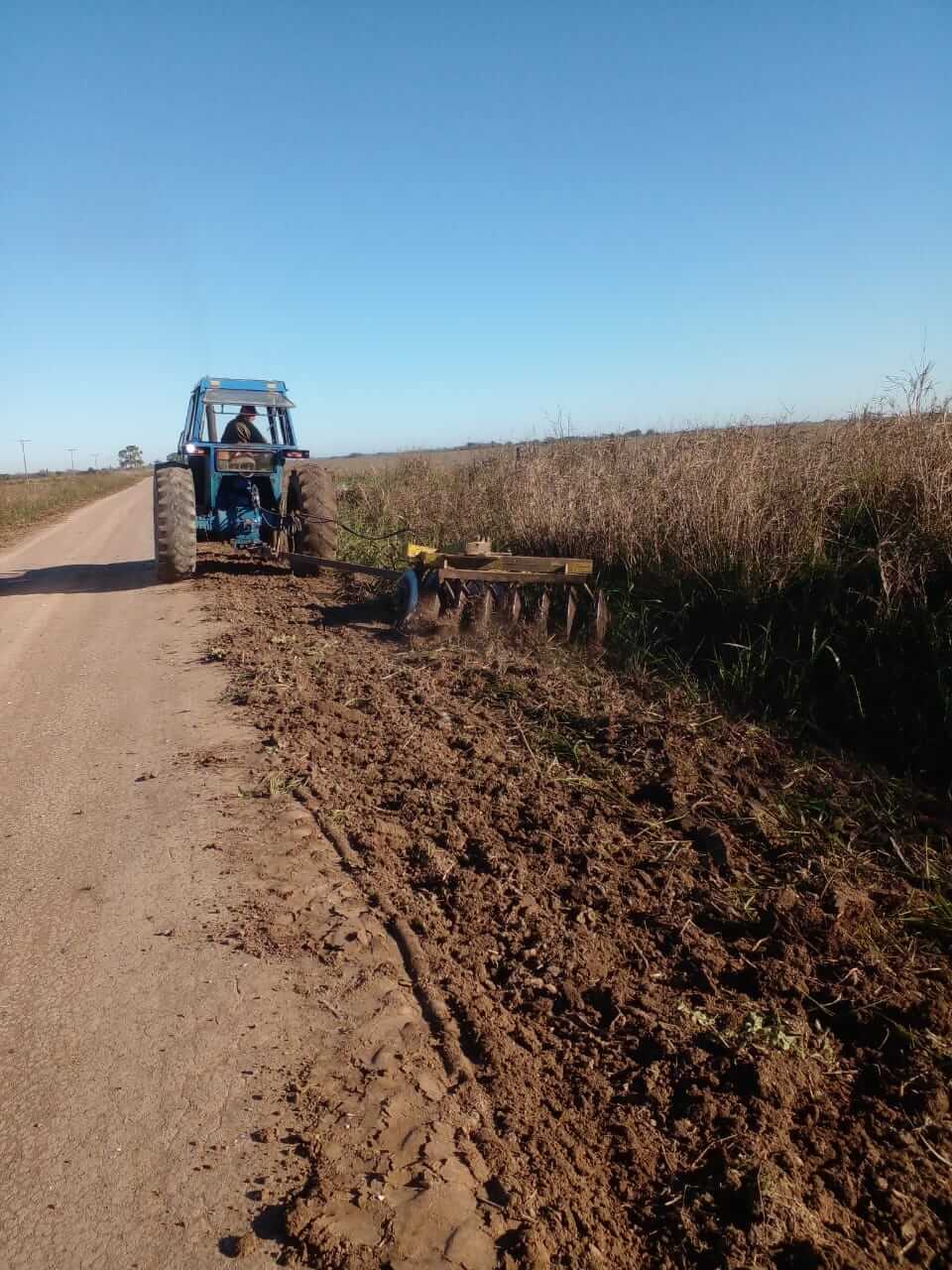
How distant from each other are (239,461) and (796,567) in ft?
22.0

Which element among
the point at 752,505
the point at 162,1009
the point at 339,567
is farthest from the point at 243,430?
the point at 162,1009

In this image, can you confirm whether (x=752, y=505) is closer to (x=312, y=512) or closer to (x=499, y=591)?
(x=499, y=591)

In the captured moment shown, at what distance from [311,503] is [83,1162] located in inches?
332

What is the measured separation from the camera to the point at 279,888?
3.44 m

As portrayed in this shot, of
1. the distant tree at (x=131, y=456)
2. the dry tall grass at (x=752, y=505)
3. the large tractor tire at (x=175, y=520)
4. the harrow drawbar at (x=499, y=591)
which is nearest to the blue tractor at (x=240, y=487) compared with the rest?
the large tractor tire at (x=175, y=520)

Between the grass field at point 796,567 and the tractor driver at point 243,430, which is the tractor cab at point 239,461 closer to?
the tractor driver at point 243,430

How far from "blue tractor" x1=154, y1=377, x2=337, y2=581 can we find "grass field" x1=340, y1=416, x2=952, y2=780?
106 inches

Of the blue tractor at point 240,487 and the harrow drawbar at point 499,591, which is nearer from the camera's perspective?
the harrow drawbar at point 499,591

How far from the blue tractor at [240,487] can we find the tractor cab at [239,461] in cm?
1

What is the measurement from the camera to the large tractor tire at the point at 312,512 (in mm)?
10094

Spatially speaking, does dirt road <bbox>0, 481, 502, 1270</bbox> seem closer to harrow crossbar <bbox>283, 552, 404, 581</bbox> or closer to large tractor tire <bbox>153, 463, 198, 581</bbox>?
harrow crossbar <bbox>283, 552, 404, 581</bbox>

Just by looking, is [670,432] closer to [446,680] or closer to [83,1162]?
[446,680]

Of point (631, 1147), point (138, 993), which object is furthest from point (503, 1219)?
point (138, 993)

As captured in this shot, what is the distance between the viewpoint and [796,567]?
5883 mm
